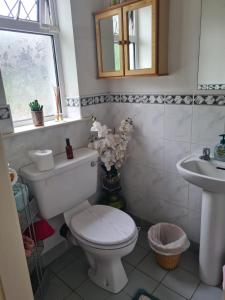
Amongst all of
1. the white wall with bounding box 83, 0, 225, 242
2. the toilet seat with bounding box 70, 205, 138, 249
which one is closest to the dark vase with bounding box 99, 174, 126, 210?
the white wall with bounding box 83, 0, 225, 242

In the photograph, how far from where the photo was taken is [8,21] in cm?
146

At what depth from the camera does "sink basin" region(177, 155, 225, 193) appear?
4.00 feet

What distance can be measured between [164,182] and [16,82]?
4.34 ft

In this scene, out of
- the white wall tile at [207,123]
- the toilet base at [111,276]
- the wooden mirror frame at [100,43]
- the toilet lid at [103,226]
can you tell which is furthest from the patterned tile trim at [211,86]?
the toilet base at [111,276]

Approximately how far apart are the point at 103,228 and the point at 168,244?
0.54m

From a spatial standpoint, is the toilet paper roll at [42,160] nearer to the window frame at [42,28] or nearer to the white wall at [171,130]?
the window frame at [42,28]

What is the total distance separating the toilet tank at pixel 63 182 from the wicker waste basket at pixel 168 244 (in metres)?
0.59

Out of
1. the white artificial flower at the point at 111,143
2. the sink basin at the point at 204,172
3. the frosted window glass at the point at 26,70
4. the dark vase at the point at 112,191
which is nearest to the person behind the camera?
the sink basin at the point at 204,172

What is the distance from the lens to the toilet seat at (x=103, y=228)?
4.35 feet

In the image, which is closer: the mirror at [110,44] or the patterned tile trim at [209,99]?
the patterned tile trim at [209,99]

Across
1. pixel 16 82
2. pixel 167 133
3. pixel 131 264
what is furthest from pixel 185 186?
pixel 16 82

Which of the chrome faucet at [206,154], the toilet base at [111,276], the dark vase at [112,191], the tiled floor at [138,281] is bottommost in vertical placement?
the tiled floor at [138,281]

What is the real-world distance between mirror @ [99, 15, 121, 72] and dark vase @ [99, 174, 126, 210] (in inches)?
35.0

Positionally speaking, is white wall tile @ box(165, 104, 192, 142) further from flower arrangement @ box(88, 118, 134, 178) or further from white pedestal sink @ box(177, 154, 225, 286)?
flower arrangement @ box(88, 118, 134, 178)
